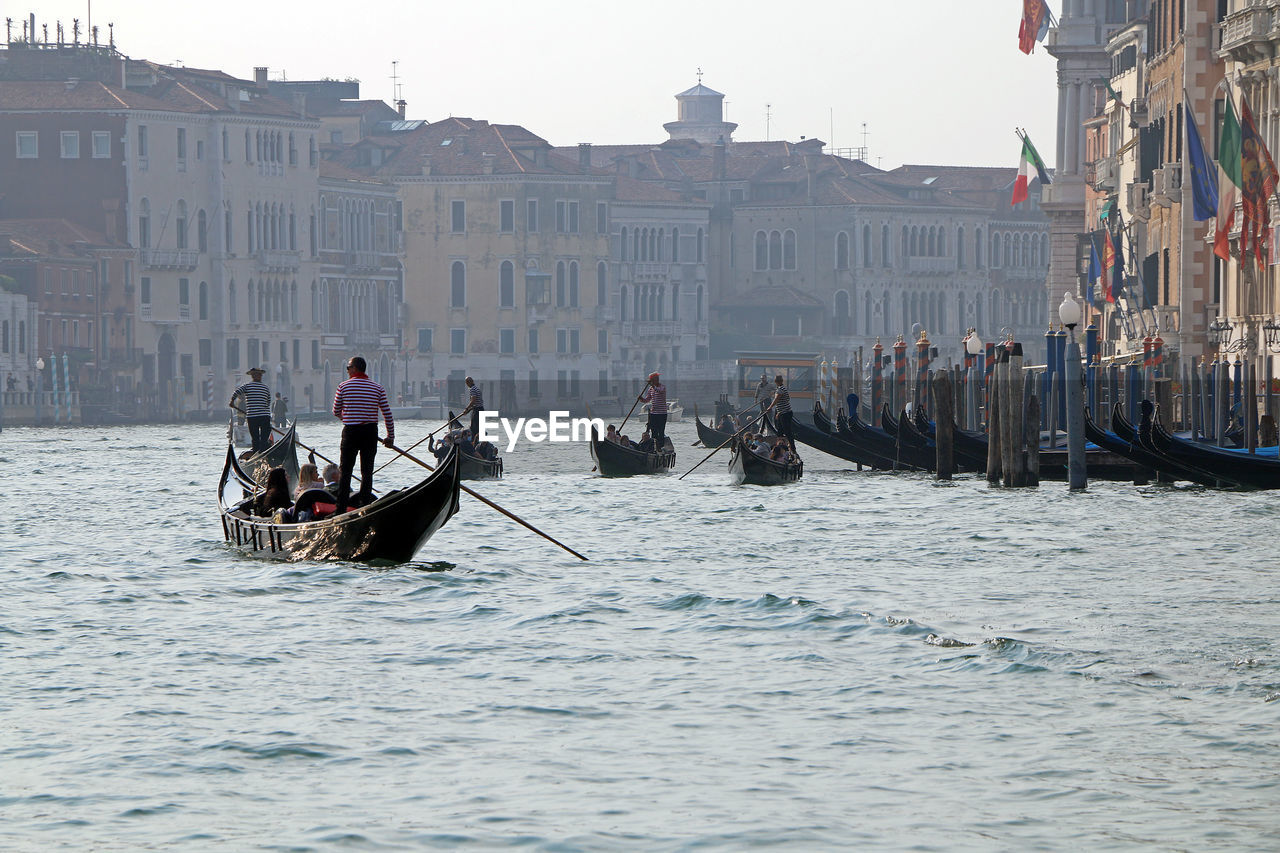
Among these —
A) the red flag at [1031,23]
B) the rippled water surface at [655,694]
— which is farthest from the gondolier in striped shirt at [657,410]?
the red flag at [1031,23]

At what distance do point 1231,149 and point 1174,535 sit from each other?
28.0ft

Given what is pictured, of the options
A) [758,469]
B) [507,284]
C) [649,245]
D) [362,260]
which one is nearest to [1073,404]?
[758,469]

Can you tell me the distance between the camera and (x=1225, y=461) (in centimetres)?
2269

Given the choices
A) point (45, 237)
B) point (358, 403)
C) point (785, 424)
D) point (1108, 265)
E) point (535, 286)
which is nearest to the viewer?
point (358, 403)

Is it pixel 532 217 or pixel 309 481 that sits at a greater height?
pixel 532 217

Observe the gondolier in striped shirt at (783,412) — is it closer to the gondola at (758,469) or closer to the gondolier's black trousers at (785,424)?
the gondolier's black trousers at (785,424)

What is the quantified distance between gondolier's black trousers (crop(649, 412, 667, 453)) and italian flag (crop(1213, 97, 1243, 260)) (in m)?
6.90

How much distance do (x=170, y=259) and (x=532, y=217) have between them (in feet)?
51.3

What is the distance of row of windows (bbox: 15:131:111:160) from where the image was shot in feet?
221

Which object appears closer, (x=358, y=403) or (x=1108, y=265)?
(x=358, y=403)

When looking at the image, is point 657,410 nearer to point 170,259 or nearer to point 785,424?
point 785,424

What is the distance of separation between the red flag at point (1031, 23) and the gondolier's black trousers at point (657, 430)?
632 inches

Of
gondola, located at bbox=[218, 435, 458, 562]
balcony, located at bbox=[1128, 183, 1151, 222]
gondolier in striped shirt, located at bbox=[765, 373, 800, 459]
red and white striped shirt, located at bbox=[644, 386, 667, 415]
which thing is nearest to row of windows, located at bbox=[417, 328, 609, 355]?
balcony, located at bbox=[1128, 183, 1151, 222]

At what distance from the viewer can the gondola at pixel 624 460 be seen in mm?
31703
